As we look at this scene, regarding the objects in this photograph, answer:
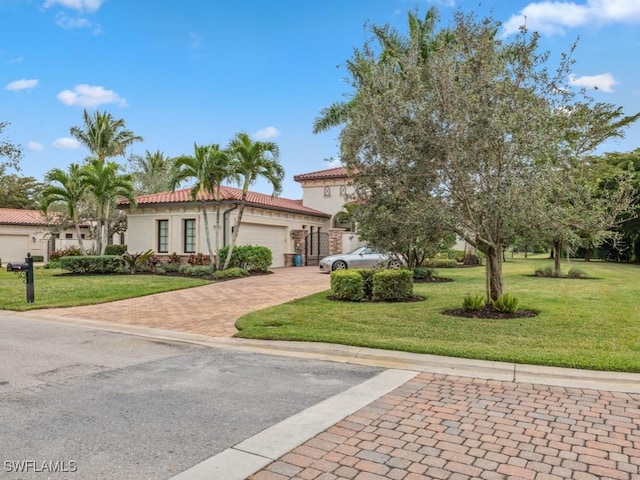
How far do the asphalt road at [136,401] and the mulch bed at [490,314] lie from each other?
3.89m

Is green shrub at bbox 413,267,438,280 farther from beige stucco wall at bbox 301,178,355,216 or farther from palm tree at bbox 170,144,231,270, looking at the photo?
beige stucco wall at bbox 301,178,355,216

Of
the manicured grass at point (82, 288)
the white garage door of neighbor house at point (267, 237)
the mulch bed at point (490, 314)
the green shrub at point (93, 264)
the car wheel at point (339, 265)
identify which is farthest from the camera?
the white garage door of neighbor house at point (267, 237)

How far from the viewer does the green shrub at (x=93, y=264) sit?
18766 millimetres

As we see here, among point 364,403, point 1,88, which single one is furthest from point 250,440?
point 1,88

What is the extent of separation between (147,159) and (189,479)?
3734cm

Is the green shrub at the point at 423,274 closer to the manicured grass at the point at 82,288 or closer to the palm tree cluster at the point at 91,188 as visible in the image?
the manicured grass at the point at 82,288

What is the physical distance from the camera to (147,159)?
37094 mm

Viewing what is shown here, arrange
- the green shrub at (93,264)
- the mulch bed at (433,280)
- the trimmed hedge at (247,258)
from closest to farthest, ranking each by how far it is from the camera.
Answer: the mulch bed at (433,280) < the green shrub at (93,264) < the trimmed hedge at (247,258)

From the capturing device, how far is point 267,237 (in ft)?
76.6

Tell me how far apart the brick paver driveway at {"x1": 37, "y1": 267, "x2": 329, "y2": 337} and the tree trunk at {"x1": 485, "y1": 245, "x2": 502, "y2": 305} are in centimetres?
495

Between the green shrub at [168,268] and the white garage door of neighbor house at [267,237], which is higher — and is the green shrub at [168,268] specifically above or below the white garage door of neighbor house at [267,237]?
below

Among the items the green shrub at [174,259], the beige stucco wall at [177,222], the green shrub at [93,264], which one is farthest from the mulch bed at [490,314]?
the green shrub at [93,264]

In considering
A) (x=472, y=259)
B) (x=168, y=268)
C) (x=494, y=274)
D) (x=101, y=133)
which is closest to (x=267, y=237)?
(x=168, y=268)

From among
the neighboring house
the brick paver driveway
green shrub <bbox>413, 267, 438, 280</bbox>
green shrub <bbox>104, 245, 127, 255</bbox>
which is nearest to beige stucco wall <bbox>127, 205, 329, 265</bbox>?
green shrub <bbox>104, 245, 127, 255</bbox>
